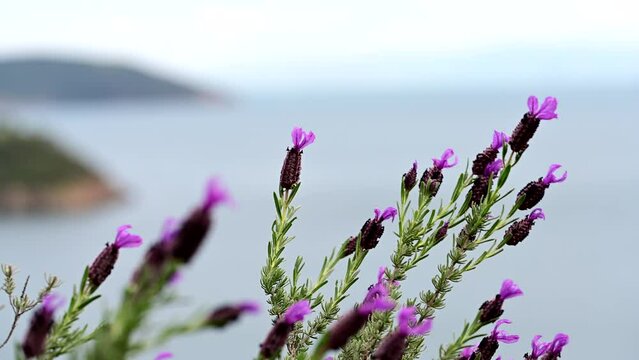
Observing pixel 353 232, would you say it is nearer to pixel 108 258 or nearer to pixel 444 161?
pixel 444 161

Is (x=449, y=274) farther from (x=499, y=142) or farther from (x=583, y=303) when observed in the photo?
(x=583, y=303)

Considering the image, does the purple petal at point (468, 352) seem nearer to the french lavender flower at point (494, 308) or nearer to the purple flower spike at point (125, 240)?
the french lavender flower at point (494, 308)

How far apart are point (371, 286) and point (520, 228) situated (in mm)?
495

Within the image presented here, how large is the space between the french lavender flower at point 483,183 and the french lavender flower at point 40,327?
1.36 meters

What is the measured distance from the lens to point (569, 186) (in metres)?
91.9

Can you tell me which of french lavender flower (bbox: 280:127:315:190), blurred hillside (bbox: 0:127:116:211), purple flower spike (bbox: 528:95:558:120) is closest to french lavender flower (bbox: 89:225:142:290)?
french lavender flower (bbox: 280:127:315:190)

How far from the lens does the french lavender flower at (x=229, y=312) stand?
1.75 m

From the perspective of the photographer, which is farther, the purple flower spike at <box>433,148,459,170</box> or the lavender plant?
the purple flower spike at <box>433,148,459,170</box>

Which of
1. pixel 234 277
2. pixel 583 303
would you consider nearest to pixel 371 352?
pixel 583 303

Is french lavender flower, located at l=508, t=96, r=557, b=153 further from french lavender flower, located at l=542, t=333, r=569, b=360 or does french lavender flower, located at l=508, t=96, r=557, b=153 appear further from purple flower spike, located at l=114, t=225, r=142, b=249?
purple flower spike, located at l=114, t=225, r=142, b=249

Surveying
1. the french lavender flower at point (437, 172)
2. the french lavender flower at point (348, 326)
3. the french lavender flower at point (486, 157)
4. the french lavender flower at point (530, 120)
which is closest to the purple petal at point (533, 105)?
the french lavender flower at point (530, 120)

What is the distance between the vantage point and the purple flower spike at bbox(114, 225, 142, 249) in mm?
2191

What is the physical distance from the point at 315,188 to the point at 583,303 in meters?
44.8

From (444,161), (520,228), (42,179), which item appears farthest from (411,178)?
(42,179)
